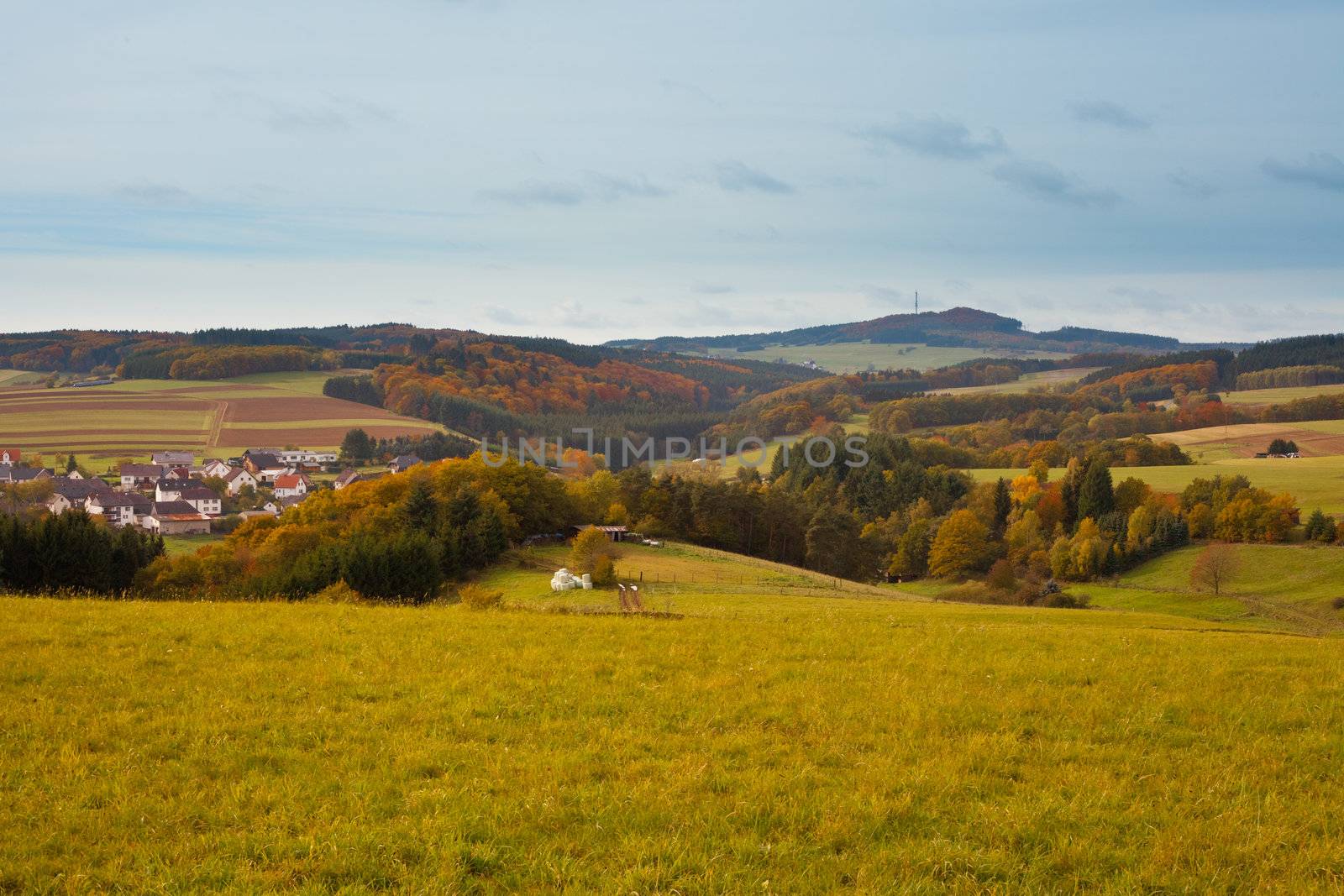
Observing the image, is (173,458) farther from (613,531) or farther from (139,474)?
(613,531)

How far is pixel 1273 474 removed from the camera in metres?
117

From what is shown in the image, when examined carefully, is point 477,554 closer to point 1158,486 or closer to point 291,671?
point 291,671

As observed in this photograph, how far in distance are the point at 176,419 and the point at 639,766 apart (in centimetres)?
16368

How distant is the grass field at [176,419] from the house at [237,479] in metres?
11.6

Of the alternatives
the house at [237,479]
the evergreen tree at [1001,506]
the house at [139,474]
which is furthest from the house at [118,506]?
the evergreen tree at [1001,506]

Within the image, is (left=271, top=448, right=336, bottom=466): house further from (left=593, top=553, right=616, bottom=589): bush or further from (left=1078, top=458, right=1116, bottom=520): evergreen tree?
(left=1078, top=458, right=1116, bottom=520): evergreen tree

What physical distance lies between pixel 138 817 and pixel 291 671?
4602 millimetres

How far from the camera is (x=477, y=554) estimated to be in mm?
56969

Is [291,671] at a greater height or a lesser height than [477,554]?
greater

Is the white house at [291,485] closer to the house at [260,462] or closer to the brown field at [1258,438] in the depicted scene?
the house at [260,462]

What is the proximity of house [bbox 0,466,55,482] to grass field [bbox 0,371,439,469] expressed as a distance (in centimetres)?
1097

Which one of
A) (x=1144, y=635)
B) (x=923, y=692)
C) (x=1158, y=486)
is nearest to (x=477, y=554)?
(x=1144, y=635)

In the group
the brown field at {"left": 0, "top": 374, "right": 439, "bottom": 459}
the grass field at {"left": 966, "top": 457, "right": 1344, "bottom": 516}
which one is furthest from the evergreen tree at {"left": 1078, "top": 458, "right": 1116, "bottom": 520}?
the brown field at {"left": 0, "top": 374, "right": 439, "bottom": 459}

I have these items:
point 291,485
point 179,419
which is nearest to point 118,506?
point 291,485
